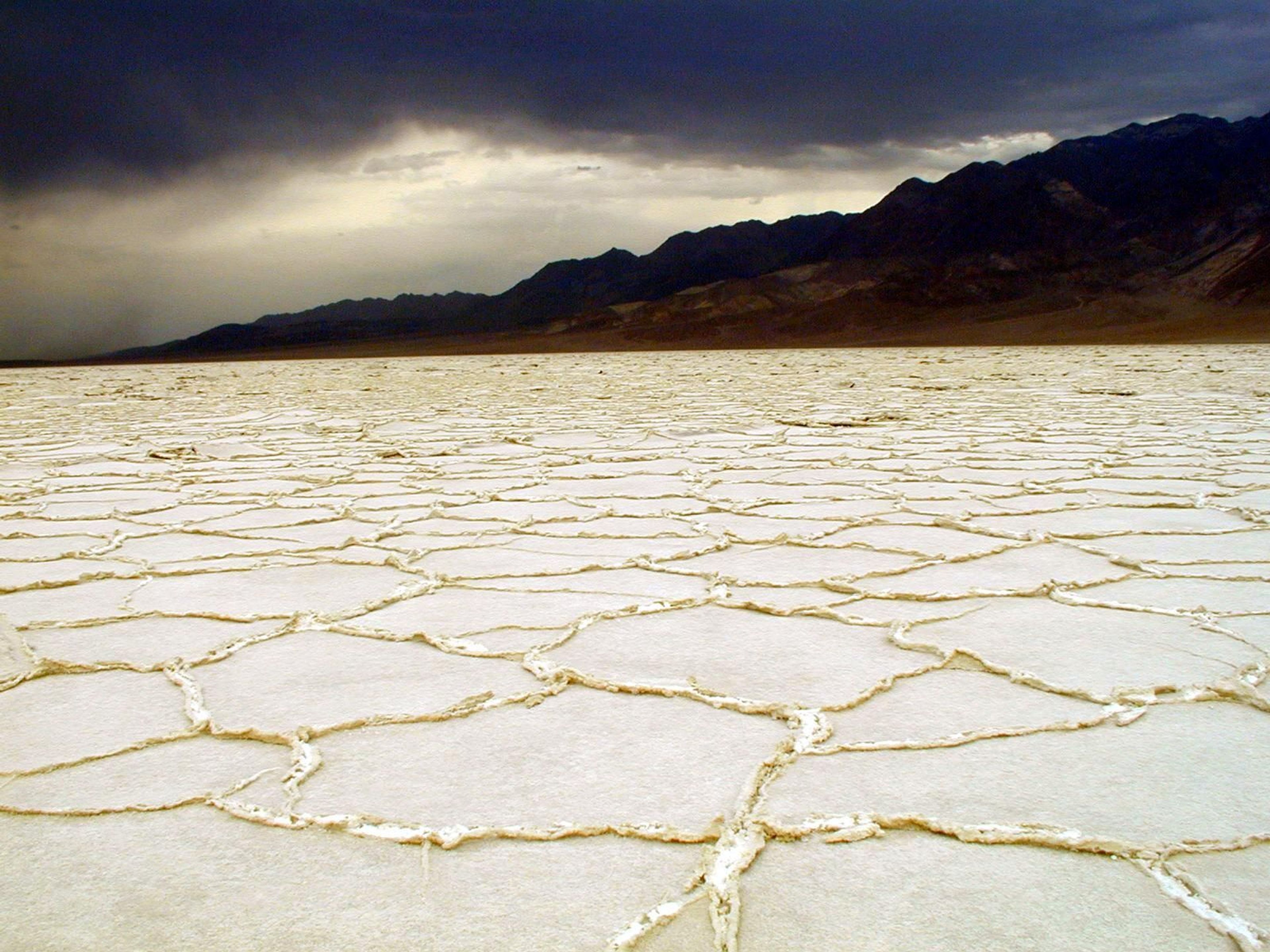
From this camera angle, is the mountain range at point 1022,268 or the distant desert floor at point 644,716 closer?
the distant desert floor at point 644,716

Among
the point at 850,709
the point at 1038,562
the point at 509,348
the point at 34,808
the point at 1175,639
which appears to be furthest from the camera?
the point at 509,348

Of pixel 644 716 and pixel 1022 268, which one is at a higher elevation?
pixel 1022 268

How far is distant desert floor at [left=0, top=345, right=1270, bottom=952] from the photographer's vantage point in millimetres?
938

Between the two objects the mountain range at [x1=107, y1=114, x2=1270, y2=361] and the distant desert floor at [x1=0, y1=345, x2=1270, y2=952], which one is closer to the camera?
the distant desert floor at [x1=0, y1=345, x2=1270, y2=952]

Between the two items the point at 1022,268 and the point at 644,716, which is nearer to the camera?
the point at 644,716

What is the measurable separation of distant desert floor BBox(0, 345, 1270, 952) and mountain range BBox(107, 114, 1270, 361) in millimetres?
21364

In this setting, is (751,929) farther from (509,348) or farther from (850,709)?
(509,348)

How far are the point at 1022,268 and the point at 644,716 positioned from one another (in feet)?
111

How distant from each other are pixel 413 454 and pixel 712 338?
26.6m

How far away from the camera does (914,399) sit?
6.84 m

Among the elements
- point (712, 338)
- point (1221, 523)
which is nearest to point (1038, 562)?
point (1221, 523)

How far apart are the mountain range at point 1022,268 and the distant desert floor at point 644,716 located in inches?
841

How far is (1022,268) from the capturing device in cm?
3183

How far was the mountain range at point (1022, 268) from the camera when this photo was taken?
26.7 m
